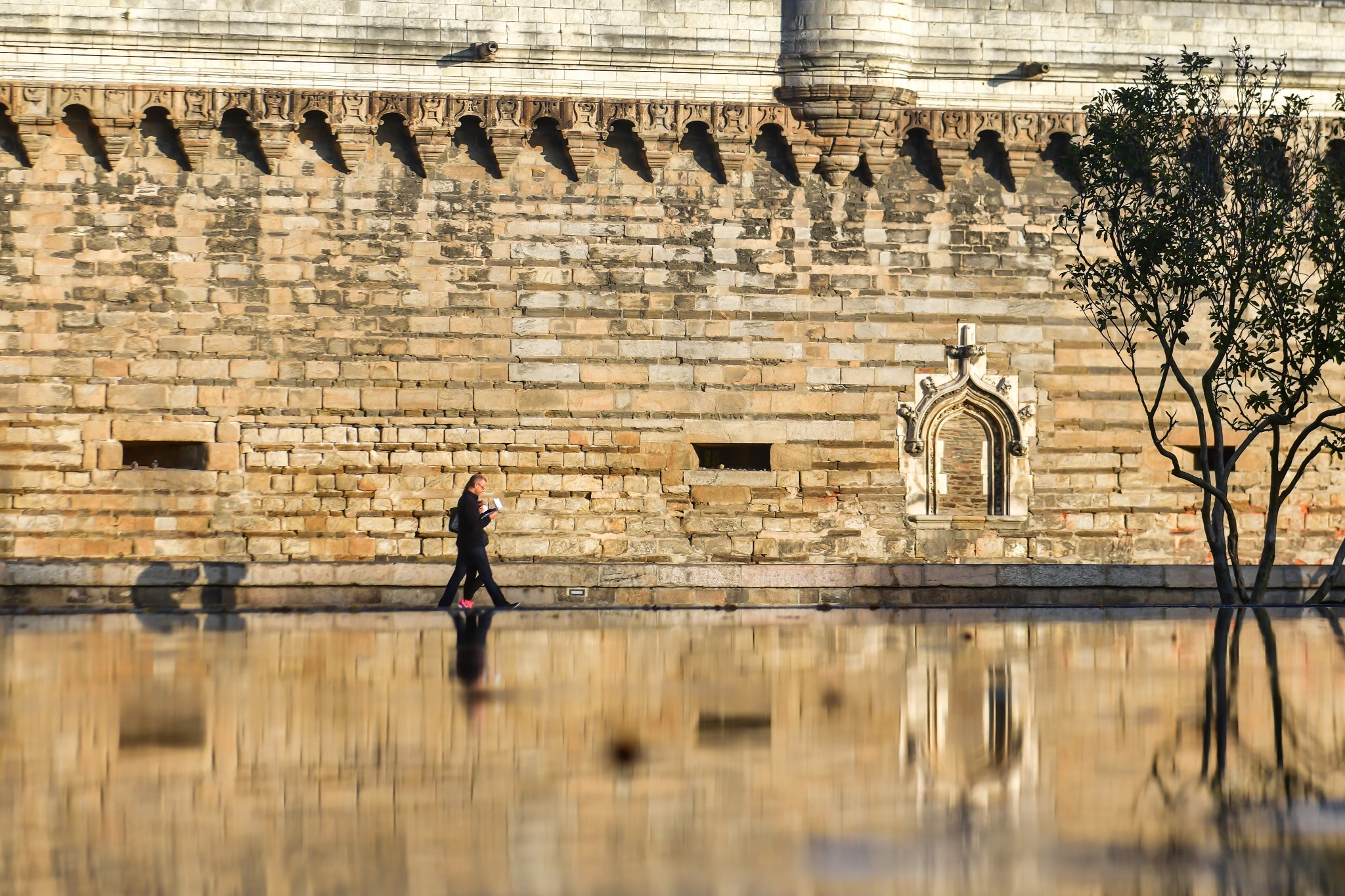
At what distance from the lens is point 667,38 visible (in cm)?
1585

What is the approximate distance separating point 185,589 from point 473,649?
4750 mm

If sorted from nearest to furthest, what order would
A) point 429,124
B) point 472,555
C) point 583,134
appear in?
1. point 472,555
2. point 429,124
3. point 583,134

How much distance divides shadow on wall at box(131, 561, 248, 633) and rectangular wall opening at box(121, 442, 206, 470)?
3.72 feet

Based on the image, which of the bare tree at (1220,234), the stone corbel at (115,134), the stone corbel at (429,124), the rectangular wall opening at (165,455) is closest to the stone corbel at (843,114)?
the bare tree at (1220,234)

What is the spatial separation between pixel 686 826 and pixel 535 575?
31.7ft

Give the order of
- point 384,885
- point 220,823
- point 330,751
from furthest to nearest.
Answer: point 330,751, point 220,823, point 384,885

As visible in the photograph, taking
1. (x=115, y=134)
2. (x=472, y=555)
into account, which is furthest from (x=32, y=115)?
(x=472, y=555)

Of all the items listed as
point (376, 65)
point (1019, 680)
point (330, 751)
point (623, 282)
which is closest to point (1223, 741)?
point (1019, 680)

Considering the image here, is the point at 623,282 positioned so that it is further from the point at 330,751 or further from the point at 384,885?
the point at 384,885

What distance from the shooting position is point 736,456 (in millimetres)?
15867

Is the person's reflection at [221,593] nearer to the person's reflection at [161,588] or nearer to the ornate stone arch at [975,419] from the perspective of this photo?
the person's reflection at [161,588]

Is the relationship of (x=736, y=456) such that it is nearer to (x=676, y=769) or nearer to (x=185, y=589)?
(x=185, y=589)

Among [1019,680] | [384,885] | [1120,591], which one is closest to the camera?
[384,885]

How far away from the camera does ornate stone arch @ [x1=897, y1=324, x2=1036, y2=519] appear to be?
16.0 metres
